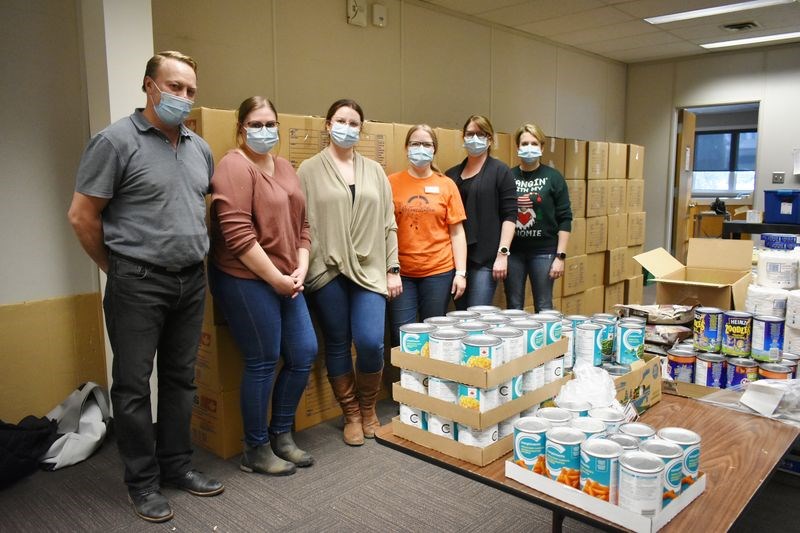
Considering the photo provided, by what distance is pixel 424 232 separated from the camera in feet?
9.59

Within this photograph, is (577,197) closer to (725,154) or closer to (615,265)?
(615,265)

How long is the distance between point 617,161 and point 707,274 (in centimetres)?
A: 235

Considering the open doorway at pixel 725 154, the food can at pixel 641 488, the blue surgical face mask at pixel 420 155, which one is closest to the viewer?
the food can at pixel 641 488

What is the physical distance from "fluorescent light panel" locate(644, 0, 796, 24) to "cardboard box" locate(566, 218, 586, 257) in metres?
2.05

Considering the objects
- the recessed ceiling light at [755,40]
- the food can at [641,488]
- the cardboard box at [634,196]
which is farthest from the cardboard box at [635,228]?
the food can at [641,488]

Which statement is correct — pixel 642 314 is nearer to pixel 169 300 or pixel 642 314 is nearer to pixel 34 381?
pixel 169 300

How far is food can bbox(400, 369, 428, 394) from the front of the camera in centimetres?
150

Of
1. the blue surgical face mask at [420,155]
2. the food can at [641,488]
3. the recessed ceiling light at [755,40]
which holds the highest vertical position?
the recessed ceiling light at [755,40]

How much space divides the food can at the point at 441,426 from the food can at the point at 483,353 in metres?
0.16

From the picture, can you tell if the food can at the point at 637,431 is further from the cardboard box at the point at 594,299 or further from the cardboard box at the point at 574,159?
the cardboard box at the point at 594,299

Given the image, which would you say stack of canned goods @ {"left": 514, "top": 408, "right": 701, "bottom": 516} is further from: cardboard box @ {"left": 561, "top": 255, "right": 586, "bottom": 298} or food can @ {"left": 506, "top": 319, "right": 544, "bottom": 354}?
cardboard box @ {"left": 561, "top": 255, "right": 586, "bottom": 298}

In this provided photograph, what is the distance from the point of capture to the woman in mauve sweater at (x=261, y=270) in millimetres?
2234

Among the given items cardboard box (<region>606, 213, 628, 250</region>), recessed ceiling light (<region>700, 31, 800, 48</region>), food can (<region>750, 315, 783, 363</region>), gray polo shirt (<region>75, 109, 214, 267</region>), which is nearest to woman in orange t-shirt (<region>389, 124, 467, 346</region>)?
gray polo shirt (<region>75, 109, 214, 267</region>)

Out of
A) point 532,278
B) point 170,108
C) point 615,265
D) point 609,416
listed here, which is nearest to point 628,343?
point 609,416
